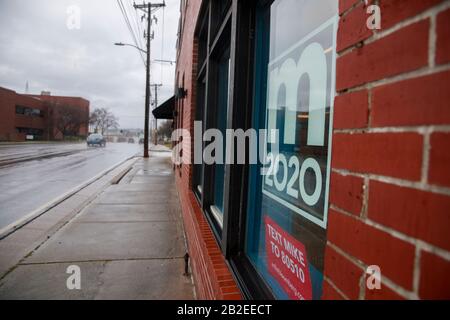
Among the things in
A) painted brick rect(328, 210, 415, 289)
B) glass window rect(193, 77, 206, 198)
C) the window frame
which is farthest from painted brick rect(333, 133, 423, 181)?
glass window rect(193, 77, 206, 198)

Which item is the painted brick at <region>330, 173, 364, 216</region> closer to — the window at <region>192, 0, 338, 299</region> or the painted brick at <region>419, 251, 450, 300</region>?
the painted brick at <region>419, 251, 450, 300</region>

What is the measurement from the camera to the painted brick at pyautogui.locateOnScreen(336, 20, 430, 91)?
0.66 m

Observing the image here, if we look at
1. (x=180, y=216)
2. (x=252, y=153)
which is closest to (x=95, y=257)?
(x=180, y=216)

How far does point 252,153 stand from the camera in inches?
93.8

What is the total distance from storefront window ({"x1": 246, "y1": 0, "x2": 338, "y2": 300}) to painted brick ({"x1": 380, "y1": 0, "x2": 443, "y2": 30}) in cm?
75

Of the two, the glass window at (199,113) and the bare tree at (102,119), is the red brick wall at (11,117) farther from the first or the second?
the glass window at (199,113)

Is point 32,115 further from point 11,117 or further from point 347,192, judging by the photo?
point 347,192

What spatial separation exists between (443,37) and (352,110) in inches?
11.2

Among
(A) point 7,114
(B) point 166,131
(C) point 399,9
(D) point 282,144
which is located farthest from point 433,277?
(B) point 166,131

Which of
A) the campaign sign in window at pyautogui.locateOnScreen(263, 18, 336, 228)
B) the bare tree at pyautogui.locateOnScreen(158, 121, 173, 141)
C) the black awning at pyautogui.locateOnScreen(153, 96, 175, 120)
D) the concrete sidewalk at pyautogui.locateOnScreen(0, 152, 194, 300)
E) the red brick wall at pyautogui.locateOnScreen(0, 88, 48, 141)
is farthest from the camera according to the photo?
the bare tree at pyautogui.locateOnScreen(158, 121, 173, 141)
